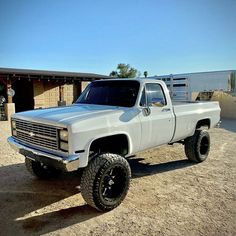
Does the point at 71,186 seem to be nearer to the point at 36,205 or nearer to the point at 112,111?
the point at 36,205

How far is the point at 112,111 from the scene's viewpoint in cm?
400

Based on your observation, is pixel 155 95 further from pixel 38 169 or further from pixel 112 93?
pixel 38 169

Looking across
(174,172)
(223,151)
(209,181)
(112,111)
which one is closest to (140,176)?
(174,172)

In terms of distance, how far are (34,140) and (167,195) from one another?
240 cm

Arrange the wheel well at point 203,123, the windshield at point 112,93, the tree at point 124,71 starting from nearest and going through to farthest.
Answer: the windshield at point 112,93 → the wheel well at point 203,123 → the tree at point 124,71

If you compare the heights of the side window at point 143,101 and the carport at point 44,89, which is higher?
the carport at point 44,89

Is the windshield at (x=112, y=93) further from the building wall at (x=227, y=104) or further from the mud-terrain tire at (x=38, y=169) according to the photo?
the building wall at (x=227, y=104)

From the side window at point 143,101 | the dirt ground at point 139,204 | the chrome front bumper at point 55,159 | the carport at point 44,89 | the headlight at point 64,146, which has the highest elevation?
the carport at point 44,89

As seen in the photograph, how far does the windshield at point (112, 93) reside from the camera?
4605 mm

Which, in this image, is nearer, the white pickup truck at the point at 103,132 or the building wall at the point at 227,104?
the white pickup truck at the point at 103,132

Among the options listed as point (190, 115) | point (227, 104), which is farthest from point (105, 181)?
point (227, 104)

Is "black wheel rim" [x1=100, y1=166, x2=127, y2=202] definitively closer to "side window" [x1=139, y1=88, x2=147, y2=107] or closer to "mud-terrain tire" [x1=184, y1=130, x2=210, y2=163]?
"side window" [x1=139, y1=88, x2=147, y2=107]

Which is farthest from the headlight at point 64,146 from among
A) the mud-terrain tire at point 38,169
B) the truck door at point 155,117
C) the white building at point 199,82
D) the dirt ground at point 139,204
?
the white building at point 199,82

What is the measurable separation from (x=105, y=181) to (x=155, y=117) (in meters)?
1.56
